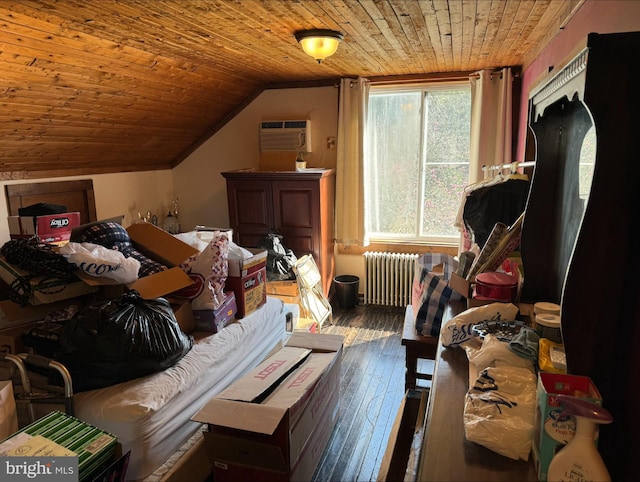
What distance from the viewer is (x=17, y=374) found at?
1.82m

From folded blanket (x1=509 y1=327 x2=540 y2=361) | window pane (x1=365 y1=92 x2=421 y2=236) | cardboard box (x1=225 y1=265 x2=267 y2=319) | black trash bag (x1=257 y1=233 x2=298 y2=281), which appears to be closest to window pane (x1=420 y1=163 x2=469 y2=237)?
window pane (x1=365 y1=92 x2=421 y2=236)

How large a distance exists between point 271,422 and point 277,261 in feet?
7.59

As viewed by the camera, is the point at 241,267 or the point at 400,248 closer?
the point at 241,267

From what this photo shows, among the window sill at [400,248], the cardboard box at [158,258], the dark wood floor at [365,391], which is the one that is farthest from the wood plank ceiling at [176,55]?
the dark wood floor at [365,391]

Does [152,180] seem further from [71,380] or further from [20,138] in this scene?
[71,380]

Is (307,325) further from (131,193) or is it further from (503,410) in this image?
(503,410)

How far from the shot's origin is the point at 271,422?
1550 mm

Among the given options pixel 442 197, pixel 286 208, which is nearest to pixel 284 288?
pixel 286 208

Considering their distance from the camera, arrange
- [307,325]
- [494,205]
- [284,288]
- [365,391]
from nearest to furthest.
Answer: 1. [494,205]
2. [365,391]
3. [307,325]
4. [284,288]

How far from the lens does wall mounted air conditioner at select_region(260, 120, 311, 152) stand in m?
4.28

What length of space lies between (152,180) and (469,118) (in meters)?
3.49


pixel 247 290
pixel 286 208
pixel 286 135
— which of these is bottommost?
pixel 247 290

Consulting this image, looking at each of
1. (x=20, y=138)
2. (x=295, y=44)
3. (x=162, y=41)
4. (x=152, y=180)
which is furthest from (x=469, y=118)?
(x=20, y=138)

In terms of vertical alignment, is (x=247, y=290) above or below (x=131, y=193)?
below
